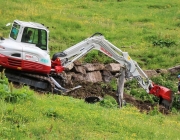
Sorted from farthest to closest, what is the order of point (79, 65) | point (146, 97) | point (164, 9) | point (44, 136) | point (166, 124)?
point (164, 9), point (79, 65), point (146, 97), point (166, 124), point (44, 136)

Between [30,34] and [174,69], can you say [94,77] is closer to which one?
[174,69]

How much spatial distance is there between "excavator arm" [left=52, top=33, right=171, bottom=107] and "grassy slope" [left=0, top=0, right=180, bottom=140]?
202cm

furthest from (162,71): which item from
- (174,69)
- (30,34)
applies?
(30,34)

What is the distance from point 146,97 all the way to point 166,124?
581 centimetres

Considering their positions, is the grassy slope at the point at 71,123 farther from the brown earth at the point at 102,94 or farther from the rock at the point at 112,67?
the rock at the point at 112,67

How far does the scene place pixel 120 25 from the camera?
31.2 metres

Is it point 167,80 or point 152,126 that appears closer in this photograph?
point 152,126

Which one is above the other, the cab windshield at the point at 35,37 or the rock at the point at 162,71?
Result: the cab windshield at the point at 35,37

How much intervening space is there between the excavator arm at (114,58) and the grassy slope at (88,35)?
202cm

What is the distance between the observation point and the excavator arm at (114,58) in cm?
1822

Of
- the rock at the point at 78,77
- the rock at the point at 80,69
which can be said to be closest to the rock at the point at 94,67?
the rock at the point at 80,69

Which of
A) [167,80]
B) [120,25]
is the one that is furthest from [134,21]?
[167,80]

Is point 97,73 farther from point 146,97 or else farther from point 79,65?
point 146,97

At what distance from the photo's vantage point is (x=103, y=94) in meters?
19.2
